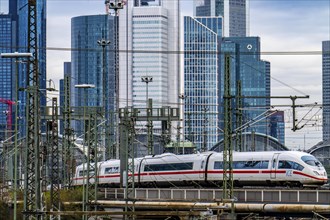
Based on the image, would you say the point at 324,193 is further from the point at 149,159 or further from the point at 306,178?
the point at 149,159

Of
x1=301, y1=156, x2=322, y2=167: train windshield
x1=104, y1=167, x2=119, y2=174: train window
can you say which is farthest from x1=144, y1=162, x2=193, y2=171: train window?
x1=301, y1=156, x2=322, y2=167: train windshield

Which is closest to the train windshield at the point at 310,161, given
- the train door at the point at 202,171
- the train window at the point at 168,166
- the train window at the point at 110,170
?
the train door at the point at 202,171

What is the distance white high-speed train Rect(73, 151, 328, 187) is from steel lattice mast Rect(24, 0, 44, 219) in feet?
93.5

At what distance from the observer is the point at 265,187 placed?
86.7 metres

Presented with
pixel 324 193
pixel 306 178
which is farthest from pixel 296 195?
pixel 306 178

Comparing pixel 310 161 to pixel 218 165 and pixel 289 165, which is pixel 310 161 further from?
pixel 218 165

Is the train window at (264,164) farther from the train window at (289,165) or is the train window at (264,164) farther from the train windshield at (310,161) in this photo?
the train windshield at (310,161)

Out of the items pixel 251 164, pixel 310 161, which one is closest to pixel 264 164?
pixel 251 164

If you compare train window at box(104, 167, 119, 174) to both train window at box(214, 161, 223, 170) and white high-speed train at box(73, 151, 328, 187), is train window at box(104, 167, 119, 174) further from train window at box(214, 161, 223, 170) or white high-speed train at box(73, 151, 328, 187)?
train window at box(214, 161, 223, 170)

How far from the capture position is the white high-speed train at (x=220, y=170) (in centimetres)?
8400

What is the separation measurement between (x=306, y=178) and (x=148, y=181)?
19165 millimetres

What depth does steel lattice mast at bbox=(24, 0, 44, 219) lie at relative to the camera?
2144 inches

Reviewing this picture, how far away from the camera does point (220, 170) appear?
90.3 m

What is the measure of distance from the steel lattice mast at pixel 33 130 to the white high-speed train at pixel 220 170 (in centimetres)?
2849
